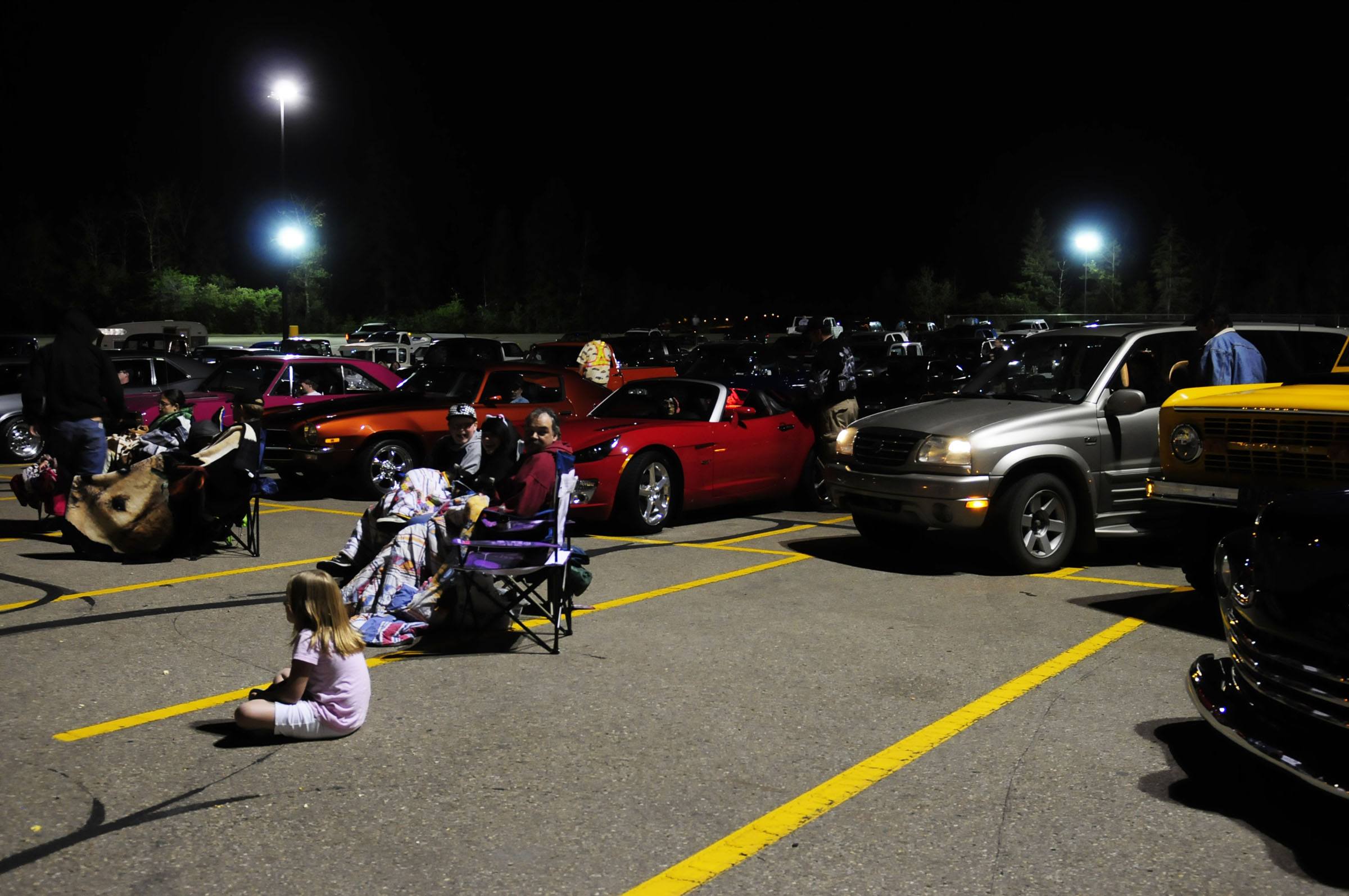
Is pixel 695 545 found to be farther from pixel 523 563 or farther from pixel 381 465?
pixel 381 465

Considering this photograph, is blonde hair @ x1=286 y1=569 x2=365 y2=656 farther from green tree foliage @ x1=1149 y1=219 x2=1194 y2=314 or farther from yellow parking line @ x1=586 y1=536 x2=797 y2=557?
green tree foliage @ x1=1149 y1=219 x2=1194 y2=314

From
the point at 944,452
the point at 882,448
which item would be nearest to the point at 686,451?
the point at 882,448

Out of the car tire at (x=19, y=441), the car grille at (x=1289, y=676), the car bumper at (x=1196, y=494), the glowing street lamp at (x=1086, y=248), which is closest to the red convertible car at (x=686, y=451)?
the car bumper at (x=1196, y=494)

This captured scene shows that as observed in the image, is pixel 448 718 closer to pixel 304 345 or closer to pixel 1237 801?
pixel 1237 801

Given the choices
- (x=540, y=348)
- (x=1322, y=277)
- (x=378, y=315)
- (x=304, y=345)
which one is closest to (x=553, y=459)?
(x=540, y=348)

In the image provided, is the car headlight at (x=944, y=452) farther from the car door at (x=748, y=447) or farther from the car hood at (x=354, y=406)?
the car hood at (x=354, y=406)

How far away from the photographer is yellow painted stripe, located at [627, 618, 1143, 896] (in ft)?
13.0

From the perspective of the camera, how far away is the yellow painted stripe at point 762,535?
10977 mm

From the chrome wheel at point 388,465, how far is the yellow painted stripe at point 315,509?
2.45 ft

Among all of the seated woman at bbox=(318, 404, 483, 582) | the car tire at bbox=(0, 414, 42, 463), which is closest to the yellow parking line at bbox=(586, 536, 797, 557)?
the seated woman at bbox=(318, 404, 483, 582)

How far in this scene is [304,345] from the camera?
125ft

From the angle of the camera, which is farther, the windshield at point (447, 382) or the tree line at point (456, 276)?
the tree line at point (456, 276)

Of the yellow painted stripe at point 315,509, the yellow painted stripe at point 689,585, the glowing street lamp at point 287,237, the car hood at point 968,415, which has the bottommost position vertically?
the yellow painted stripe at point 315,509

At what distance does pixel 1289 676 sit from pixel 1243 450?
3.03 m
